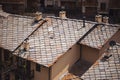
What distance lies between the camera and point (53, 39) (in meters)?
52.2

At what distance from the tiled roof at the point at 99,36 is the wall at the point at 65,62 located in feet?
5.41

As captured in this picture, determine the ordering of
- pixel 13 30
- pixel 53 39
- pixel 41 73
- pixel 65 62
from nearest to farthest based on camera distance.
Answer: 1. pixel 41 73
2. pixel 65 62
3. pixel 53 39
4. pixel 13 30

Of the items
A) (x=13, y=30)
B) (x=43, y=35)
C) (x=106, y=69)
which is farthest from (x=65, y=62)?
(x=13, y=30)

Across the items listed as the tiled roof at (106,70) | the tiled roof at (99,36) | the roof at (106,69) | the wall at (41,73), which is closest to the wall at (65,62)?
the wall at (41,73)

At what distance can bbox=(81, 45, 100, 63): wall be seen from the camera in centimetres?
5192

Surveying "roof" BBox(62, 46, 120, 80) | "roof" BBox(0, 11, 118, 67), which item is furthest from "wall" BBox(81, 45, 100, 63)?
"roof" BBox(62, 46, 120, 80)

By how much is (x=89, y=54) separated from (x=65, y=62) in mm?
3479

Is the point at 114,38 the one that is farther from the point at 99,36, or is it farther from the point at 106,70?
the point at 106,70

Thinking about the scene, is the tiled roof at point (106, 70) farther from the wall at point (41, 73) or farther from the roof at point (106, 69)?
the wall at point (41, 73)

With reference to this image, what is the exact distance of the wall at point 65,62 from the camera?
164 ft

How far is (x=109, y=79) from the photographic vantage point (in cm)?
4362

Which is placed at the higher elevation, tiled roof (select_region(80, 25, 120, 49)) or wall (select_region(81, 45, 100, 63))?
tiled roof (select_region(80, 25, 120, 49))

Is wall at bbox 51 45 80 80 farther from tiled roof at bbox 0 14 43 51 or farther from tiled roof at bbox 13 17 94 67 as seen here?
tiled roof at bbox 0 14 43 51

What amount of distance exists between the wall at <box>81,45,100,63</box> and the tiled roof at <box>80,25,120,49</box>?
78 centimetres
